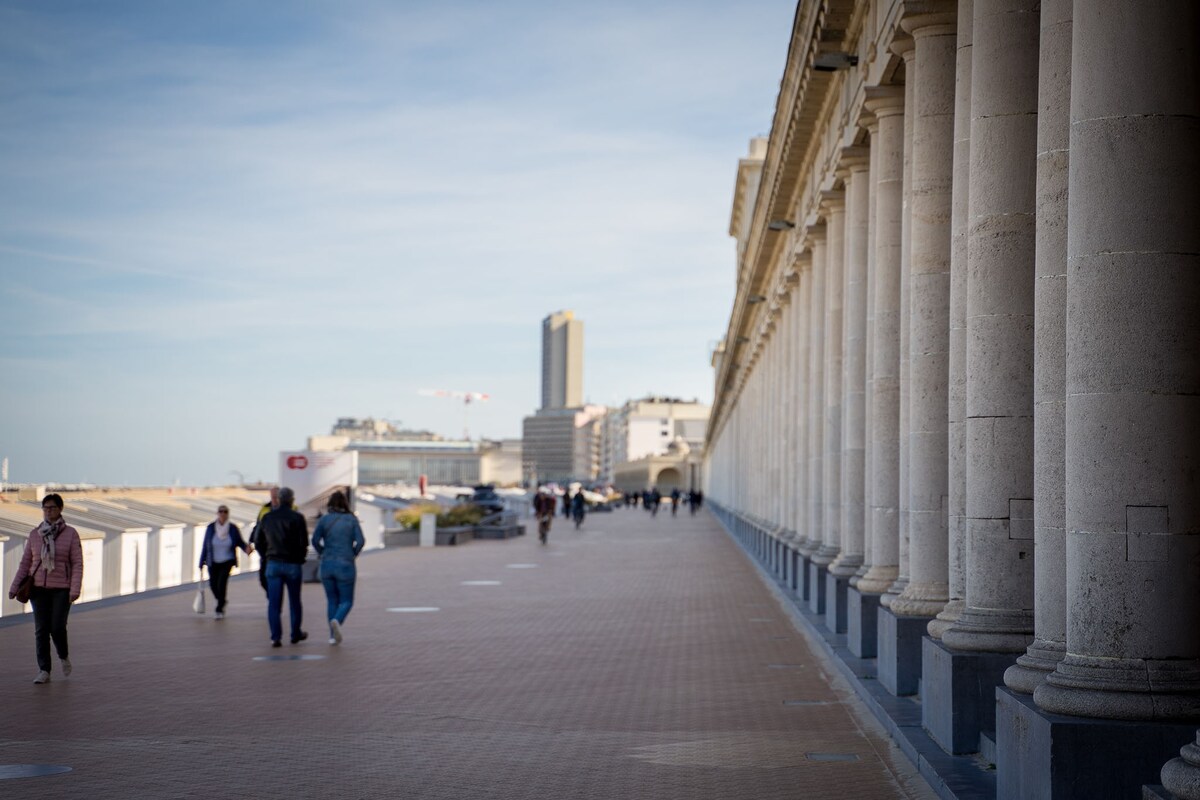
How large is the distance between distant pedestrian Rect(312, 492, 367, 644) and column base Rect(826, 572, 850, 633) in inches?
226

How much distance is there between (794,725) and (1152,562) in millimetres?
4987

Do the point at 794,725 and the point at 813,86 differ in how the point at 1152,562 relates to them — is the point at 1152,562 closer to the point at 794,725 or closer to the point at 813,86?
the point at 794,725

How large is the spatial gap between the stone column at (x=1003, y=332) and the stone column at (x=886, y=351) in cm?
517

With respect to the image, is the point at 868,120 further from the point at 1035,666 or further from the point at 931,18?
the point at 1035,666

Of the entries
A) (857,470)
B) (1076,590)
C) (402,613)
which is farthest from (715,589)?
→ (1076,590)

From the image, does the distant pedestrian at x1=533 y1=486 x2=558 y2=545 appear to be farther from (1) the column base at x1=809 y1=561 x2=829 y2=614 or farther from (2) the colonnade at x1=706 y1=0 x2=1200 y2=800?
(2) the colonnade at x1=706 y1=0 x2=1200 y2=800

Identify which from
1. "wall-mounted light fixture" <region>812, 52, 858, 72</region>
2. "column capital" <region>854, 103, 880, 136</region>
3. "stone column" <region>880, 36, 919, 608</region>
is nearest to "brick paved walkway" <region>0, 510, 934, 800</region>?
"stone column" <region>880, 36, 919, 608</region>

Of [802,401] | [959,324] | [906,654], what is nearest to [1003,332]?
[959,324]

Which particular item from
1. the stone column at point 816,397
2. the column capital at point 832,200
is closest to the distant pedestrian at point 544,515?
the stone column at point 816,397

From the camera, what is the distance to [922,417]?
1267cm

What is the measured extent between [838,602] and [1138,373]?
10.9m

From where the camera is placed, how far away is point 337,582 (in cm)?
1756

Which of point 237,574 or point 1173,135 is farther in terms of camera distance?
point 237,574

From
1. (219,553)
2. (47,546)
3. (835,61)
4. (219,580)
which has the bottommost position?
(219,580)
